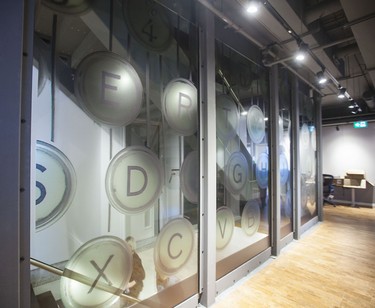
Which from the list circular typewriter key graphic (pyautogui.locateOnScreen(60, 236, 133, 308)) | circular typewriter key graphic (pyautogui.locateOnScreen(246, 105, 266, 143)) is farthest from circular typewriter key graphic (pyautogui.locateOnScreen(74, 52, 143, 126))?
circular typewriter key graphic (pyautogui.locateOnScreen(246, 105, 266, 143))

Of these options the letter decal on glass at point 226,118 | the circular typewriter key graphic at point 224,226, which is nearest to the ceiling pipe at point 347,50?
the letter decal on glass at point 226,118

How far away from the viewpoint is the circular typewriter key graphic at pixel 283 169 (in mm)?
3844

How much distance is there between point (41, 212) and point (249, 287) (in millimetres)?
2484

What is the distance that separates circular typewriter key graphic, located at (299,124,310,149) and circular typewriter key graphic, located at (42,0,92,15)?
15.3ft

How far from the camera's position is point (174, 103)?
2.10 metres

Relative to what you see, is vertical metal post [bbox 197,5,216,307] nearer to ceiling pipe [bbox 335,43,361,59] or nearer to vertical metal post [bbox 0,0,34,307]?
vertical metal post [bbox 0,0,34,307]

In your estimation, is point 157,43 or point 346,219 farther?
point 346,219

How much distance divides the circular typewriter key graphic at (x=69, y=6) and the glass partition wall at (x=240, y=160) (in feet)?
5.18

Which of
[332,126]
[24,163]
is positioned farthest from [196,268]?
[332,126]

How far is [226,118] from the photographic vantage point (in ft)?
8.98

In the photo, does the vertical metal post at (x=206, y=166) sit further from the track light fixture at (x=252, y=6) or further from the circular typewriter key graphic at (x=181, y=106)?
the track light fixture at (x=252, y=6)

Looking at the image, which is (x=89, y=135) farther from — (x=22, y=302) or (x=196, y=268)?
(x=196, y=268)

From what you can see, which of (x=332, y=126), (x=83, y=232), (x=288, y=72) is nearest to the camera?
(x=83, y=232)

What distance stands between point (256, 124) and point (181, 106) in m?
1.58
